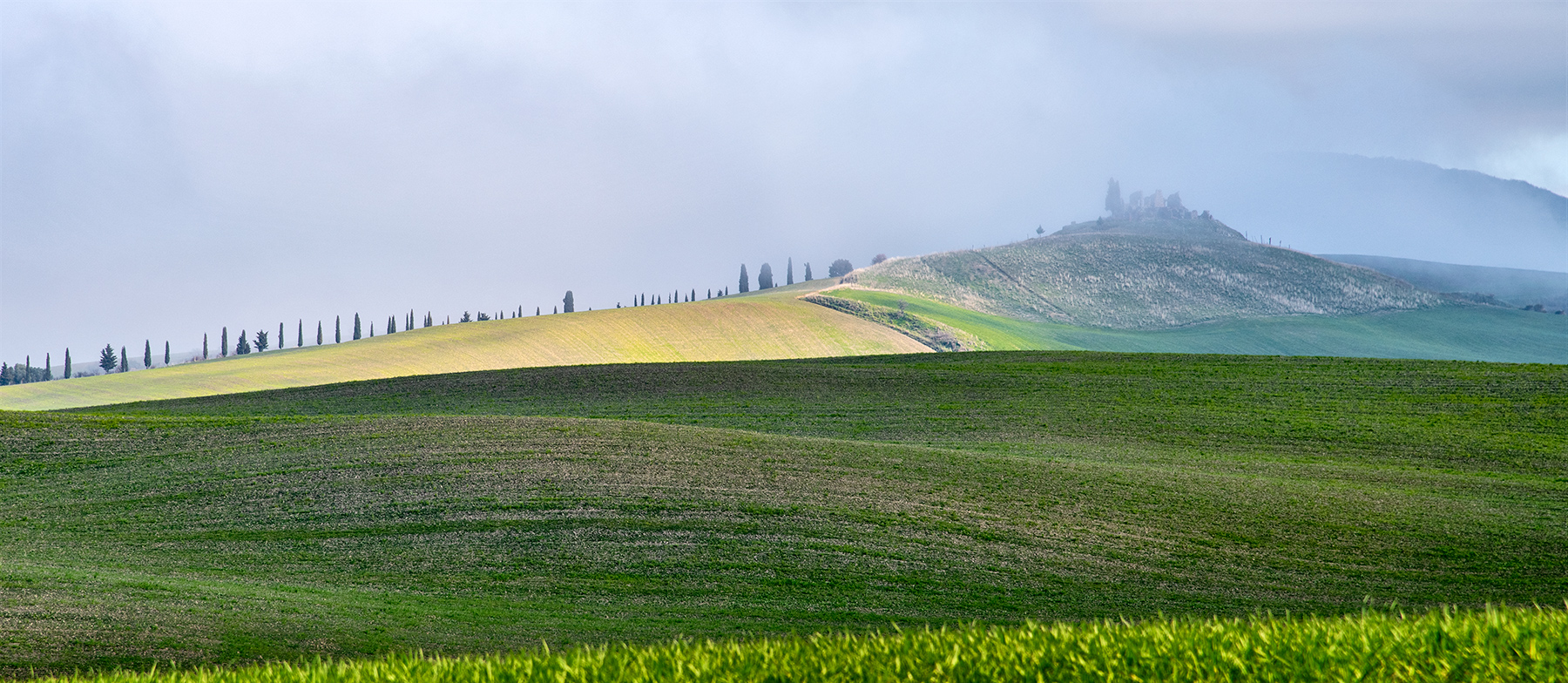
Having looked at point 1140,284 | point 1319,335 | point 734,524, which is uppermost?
point 1140,284

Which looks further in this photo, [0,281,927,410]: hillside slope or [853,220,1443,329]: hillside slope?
[853,220,1443,329]: hillside slope

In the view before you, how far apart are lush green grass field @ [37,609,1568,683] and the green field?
7.83 meters

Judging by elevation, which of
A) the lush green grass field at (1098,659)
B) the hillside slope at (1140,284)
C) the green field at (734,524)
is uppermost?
the hillside slope at (1140,284)

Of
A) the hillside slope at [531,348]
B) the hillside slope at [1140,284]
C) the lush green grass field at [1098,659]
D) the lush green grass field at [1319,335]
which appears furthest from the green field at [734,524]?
the hillside slope at [1140,284]

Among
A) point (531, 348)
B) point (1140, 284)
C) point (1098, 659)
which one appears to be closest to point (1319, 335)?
point (1140, 284)

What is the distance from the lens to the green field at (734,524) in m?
13.9

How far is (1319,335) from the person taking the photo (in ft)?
390

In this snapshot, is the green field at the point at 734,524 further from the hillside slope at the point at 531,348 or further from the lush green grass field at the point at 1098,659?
the hillside slope at the point at 531,348

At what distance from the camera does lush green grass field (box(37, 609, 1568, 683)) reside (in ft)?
14.6

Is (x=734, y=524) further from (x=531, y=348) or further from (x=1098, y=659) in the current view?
(x=531, y=348)

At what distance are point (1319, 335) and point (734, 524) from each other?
118 meters

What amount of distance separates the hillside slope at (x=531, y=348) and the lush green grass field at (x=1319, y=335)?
16.9 meters

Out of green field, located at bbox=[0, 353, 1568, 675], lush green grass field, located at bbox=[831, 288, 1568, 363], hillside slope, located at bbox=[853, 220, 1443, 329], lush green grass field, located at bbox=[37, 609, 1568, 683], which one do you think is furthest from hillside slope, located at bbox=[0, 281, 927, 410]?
lush green grass field, located at bbox=[37, 609, 1568, 683]

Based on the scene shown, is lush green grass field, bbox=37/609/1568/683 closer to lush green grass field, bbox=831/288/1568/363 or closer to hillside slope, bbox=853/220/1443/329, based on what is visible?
lush green grass field, bbox=831/288/1568/363
